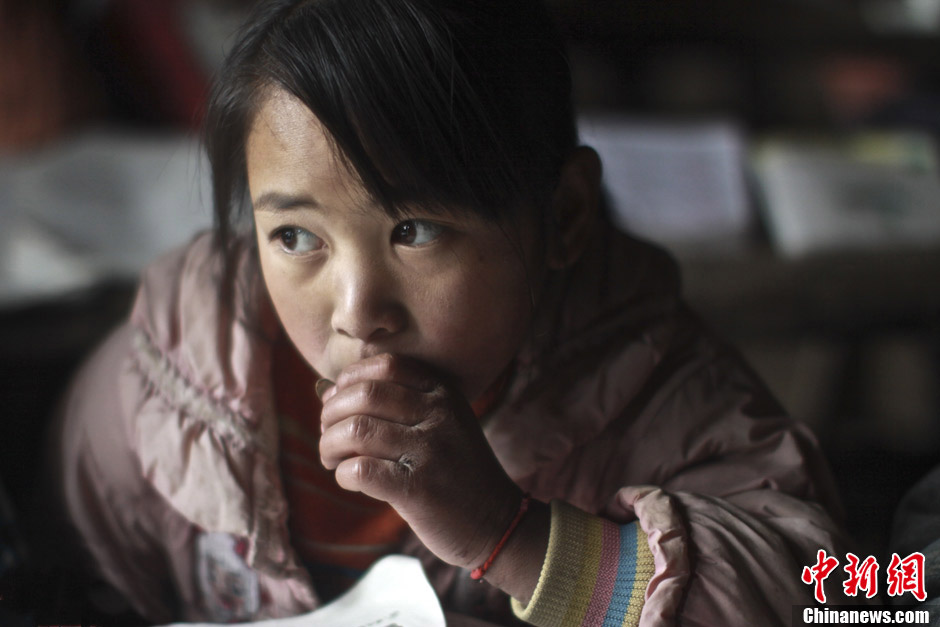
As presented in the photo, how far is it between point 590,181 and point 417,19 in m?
0.14

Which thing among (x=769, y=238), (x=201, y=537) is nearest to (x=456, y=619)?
(x=201, y=537)

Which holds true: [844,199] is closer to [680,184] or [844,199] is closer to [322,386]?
[680,184]

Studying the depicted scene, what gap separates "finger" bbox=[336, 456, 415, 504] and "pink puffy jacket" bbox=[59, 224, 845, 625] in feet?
0.33

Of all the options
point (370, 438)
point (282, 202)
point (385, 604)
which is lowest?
point (385, 604)

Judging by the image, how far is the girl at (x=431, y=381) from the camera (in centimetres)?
36

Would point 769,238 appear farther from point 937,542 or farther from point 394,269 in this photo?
point 394,269

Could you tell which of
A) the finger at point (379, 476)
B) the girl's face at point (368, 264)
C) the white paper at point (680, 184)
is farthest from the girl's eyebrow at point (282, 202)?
the white paper at point (680, 184)

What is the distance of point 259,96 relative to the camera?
39 centimetres

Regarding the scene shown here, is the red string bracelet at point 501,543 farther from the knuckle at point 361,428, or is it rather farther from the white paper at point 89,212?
the white paper at point 89,212

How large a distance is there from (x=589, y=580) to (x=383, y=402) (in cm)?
12

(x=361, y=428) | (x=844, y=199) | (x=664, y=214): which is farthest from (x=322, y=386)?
(x=844, y=199)

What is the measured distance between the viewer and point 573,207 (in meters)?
0.45

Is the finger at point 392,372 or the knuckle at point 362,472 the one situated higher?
the finger at point 392,372

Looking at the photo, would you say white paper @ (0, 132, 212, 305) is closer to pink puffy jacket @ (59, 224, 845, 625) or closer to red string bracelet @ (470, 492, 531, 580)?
pink puffy jacket @ (59, 224, 845, 625)
